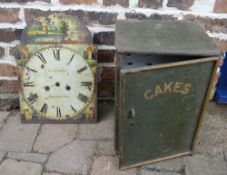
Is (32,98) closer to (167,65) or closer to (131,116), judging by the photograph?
(131,116)

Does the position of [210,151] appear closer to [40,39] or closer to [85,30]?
[85,30]

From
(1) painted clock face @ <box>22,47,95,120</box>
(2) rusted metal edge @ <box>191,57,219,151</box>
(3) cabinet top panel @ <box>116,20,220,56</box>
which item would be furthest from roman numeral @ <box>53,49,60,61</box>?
(2) rusted metal edge @ <box>191,57,219,151</box>

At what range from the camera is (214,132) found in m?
1.84

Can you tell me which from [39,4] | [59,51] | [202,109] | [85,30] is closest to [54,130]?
[59,51]

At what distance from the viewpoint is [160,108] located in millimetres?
1437

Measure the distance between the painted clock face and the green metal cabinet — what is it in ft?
1.09

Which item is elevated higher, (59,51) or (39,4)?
(39,4)

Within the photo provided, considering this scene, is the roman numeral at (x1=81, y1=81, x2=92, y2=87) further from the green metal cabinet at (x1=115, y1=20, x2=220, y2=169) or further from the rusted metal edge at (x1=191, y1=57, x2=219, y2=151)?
the rusted metal edge at (x1=191, y1=57, x2=219, y2=151)

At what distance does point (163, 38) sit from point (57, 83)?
66cm

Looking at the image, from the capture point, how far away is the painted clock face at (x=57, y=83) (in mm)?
1742

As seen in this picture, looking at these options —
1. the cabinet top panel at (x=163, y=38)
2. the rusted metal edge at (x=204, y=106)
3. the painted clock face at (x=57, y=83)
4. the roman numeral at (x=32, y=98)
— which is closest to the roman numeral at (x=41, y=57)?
the painted clock face at (x=57, y=83)

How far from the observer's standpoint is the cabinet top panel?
133 centimetres

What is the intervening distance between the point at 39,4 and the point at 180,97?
35.2 inches

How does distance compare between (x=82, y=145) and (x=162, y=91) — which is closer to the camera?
(x=162, y=91)
